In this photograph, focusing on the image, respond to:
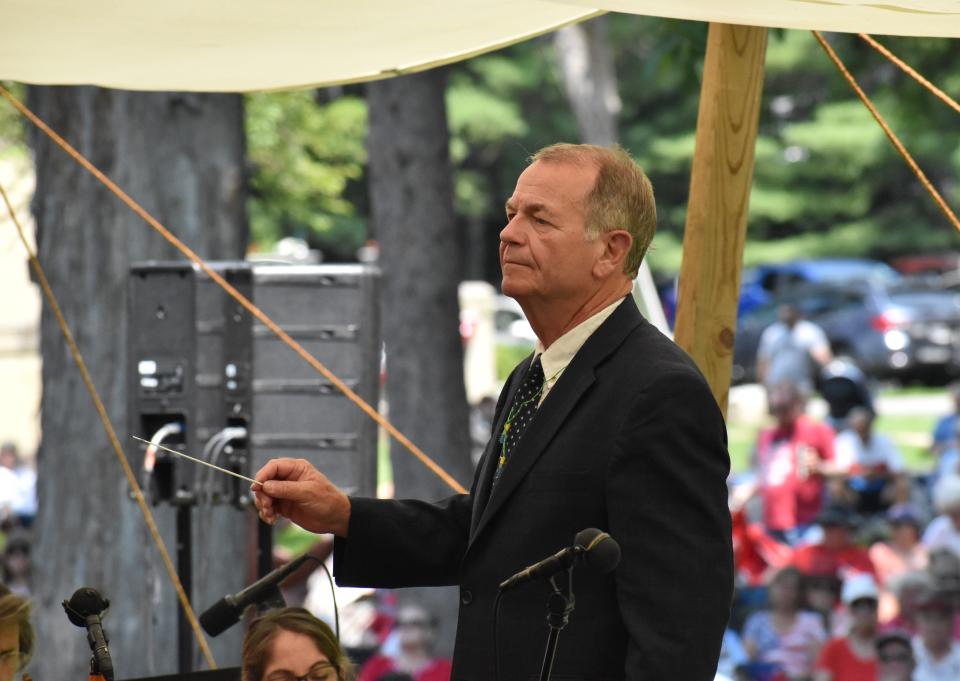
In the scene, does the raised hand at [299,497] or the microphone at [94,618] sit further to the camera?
the microphone at [94,618]

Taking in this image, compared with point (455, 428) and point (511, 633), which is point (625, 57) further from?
point (511, 633)

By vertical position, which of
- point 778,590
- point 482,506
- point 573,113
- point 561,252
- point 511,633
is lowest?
point 778,590

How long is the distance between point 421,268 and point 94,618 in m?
6.90

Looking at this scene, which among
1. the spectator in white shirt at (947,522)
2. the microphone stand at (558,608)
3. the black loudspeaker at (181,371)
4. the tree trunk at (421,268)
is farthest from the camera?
the tree trunk at (421,268)

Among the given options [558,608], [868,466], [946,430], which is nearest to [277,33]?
[558,608]

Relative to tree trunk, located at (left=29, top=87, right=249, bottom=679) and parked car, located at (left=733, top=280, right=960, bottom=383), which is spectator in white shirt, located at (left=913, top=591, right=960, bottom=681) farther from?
parked car, located at (left=733, top=280, right=960, bottom=383)

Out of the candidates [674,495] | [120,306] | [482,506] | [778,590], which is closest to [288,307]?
[120,306]

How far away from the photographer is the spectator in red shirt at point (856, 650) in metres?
7.98

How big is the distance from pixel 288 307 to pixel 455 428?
3261 millimetres

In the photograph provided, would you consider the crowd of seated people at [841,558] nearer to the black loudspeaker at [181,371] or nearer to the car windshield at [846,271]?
the black loudspeaker at [181,371]

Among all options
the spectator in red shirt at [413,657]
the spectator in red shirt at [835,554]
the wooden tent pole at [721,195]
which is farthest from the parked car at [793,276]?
the wooden tent pole at [721,195]

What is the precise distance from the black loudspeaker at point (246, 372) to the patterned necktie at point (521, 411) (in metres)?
3.20

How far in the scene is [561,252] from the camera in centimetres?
295

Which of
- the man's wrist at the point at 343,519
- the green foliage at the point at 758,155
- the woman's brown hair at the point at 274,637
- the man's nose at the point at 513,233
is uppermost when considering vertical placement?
the green foliage at the point at 758,155
